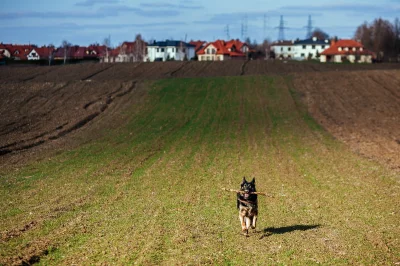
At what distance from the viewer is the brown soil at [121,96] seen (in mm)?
39331

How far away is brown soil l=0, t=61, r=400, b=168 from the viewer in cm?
3933

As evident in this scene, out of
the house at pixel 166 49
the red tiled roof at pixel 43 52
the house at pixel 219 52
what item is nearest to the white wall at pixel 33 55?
the red tiled roof at pixel 43 52

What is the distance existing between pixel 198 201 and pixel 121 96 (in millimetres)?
42821

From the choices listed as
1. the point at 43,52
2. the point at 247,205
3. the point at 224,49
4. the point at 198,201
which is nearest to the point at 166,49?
the point at 224,49

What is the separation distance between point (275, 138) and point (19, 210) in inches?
900

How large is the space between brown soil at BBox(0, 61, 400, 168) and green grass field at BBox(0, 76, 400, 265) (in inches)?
112

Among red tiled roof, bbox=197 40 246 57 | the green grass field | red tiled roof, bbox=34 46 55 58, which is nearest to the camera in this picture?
the green grass field

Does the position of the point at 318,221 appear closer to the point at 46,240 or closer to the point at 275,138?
the point at 46,240

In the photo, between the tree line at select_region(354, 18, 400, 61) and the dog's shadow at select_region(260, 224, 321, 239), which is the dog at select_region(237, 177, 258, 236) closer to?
the dog's shadow at select_region(260, 224, 321, 239)

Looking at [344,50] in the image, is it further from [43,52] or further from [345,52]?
[43,52]

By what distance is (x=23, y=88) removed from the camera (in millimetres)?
64750

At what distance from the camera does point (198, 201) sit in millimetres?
22047

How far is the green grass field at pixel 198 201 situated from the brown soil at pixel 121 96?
284cm

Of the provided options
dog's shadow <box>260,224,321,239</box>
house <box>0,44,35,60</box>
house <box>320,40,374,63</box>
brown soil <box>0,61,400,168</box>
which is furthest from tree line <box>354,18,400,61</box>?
dog's shadow <box>260,224,321,239</box>
